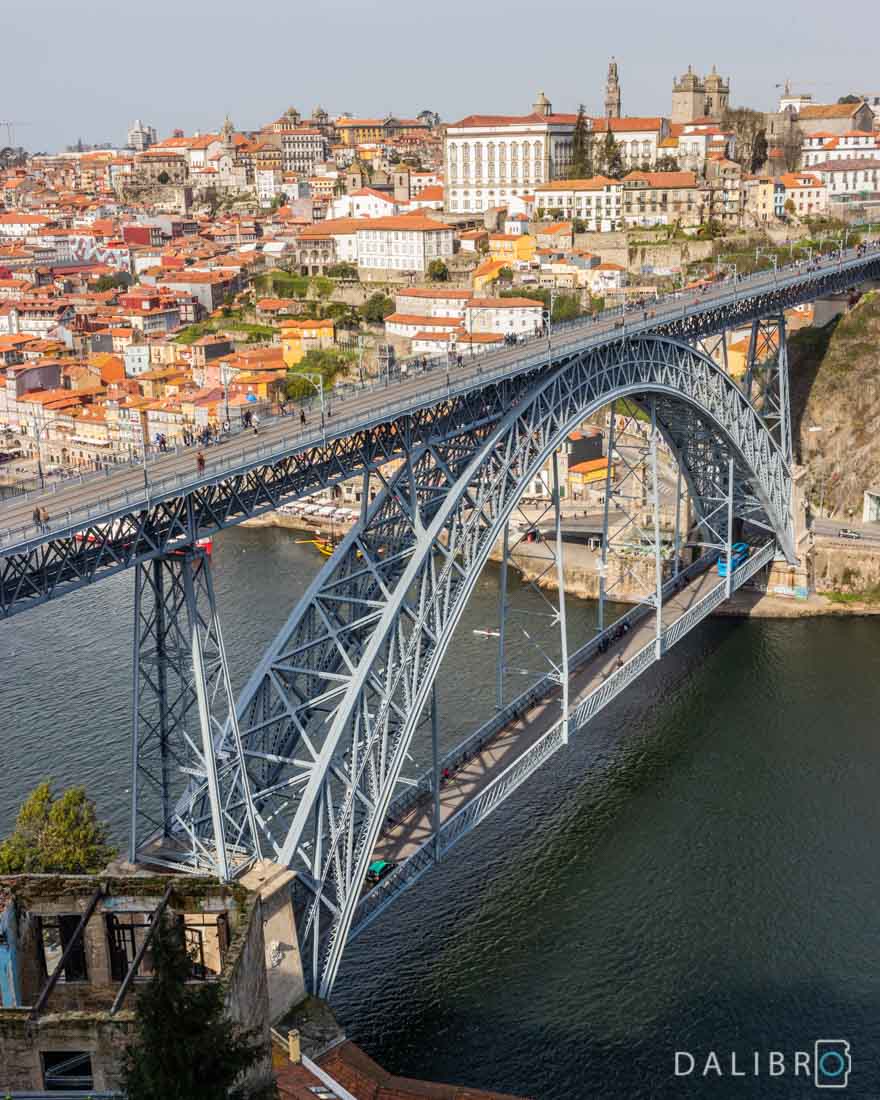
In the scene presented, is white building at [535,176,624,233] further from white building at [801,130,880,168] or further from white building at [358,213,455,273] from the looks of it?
white building at [801,130,880,168]

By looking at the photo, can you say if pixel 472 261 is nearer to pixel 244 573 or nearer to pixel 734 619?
pixel 244 573

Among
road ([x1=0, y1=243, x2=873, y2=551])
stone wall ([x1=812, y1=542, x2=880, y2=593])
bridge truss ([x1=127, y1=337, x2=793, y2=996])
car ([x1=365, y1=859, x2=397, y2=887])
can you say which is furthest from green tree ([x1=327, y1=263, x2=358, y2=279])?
car ([x1=365, y1=859, x2=397, y2=887])

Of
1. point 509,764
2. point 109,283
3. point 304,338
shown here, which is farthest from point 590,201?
point 509,764

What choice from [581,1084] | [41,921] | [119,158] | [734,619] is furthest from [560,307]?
[119,158]

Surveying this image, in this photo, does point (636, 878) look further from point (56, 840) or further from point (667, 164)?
point (667, 164)

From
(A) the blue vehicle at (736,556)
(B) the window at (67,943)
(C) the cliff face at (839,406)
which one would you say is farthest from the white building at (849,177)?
(B) the window at (67,943)
